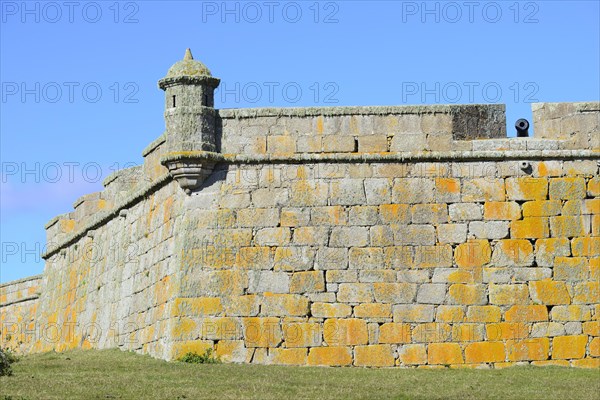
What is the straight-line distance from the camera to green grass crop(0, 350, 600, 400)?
59.9ft

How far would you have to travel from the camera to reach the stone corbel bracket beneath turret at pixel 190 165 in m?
22.9

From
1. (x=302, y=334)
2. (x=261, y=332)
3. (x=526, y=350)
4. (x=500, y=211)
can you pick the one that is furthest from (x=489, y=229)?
(x=261, y=332)

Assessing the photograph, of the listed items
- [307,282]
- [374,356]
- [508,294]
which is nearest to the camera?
[374,356]

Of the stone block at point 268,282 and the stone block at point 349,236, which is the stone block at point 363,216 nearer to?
the stone block at point 349,236

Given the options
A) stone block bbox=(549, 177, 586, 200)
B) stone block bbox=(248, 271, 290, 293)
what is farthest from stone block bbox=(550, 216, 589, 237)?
stone block bbox=(248, 271, 290, 293)

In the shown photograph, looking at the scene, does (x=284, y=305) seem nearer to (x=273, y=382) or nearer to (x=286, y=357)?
(x=286, y=357)

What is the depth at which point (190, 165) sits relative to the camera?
2303 centimetres

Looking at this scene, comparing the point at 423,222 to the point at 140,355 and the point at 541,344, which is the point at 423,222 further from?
the point at 140,355

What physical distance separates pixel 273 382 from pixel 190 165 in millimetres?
5214

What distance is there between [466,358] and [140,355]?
19.6 ft

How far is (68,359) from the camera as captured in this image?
76.9 feet

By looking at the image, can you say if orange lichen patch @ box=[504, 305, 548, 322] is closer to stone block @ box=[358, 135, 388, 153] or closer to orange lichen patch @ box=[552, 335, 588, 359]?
orange lichen patch @ box=[552, 335, 588, 359]

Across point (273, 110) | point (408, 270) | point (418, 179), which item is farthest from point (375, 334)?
point (273, 110)

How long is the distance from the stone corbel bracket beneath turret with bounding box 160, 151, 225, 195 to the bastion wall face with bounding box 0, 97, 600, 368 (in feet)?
0.53
